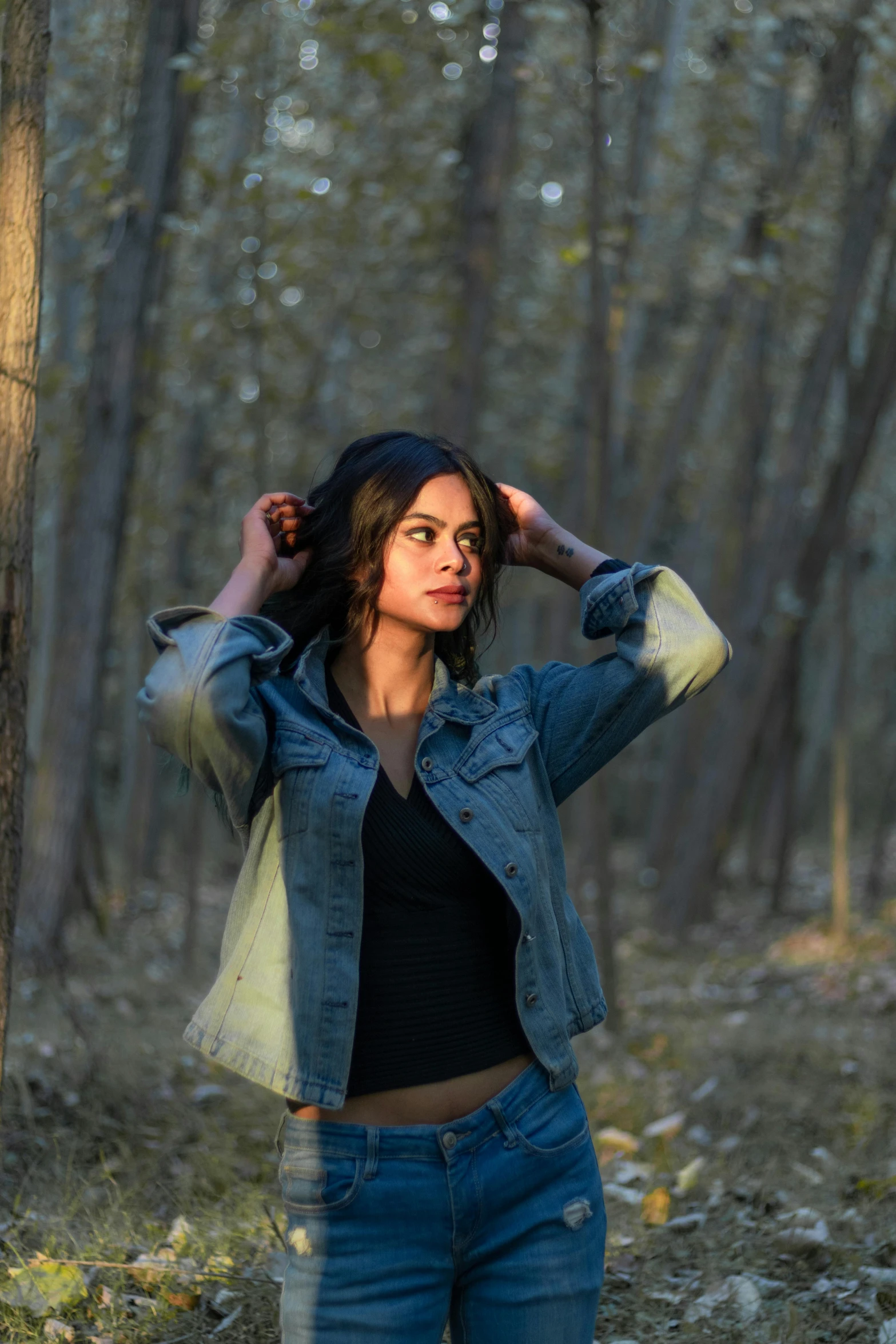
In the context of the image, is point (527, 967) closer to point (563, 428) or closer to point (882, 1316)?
point (882, 1316)

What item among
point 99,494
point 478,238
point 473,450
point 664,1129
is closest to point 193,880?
point 99,494

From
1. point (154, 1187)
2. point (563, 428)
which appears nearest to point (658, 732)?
point (563, 428)

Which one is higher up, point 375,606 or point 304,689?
point 375,606

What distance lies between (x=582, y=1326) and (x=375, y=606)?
1.34 meters

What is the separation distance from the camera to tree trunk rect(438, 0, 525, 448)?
8109mm

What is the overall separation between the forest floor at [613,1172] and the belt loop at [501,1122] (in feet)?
4.69

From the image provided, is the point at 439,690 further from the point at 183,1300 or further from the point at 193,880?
the point at 193,880

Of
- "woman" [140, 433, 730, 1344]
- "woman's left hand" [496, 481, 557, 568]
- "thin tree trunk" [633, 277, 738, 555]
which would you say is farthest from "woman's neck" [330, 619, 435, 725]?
"thin tree trunk" [633, 277, 738, 555]

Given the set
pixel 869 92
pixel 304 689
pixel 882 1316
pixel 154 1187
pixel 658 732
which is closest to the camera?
pixel 304 689

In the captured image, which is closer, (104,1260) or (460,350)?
(104,1260)

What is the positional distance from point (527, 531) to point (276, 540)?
0.55 meters

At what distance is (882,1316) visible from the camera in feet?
11.7

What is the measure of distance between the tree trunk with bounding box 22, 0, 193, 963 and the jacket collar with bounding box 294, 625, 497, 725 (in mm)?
5147

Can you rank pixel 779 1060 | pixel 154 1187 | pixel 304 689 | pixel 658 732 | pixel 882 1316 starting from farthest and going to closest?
pixel 658 732 → pixel 779 1060 → pixel 154 1187 → pixel 882 1316 → pixel 304 689
